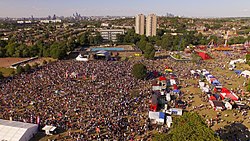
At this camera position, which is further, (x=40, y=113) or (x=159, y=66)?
(x=159, y=66)

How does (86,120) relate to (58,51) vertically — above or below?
below

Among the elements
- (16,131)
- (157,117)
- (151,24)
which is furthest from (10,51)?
(151,24)

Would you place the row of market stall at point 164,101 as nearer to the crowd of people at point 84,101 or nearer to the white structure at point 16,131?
the crowd of people at point 84,101

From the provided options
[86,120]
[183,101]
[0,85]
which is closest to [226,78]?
[183,101]

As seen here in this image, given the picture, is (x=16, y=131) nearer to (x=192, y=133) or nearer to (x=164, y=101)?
(x=192, y=133)

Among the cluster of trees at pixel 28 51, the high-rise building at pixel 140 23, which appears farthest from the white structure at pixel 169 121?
the high-rise building at pixel 140 23

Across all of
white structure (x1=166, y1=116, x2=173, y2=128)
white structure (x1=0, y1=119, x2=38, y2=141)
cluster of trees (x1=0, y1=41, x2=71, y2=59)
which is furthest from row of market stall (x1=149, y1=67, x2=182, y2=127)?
cluster of trees (x1=0, y1=41, x2=71, y2=59)

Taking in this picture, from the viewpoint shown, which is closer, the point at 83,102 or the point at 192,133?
the point at 192,133

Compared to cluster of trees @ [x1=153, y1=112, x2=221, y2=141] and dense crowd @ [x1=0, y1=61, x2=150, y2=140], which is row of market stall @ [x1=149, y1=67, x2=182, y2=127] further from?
cluster of trees @ [x1=153, y1=112, x2=221, y2=141]

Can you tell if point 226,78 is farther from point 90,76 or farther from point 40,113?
point 40,113
